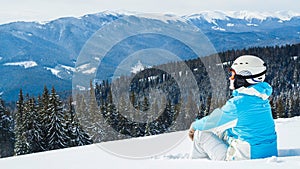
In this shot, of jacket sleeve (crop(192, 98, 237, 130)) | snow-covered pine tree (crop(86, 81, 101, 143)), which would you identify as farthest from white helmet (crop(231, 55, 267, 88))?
snow-covered pine tree (crop(86, 81, 101, 143))

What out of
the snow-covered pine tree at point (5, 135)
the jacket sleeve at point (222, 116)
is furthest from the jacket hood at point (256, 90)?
the snow-covered pine tree at point (5, 135)

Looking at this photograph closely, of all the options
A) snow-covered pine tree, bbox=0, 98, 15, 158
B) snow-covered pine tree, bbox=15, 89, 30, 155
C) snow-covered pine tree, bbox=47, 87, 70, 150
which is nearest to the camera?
snow-covered pine tree, bbox=47, 87, 70, 150

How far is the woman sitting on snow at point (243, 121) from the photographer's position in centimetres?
472

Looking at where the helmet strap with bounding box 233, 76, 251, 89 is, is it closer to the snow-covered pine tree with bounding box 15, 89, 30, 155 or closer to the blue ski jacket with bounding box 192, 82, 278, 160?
the blue ski jacket with bounding box 192, 82, 278, 160

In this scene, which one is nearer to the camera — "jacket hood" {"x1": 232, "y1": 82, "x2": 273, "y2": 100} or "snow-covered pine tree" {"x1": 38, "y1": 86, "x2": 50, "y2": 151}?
"jacket hood" {"x1": 232, "y1": 82, "x2": 273, "y2": 100}

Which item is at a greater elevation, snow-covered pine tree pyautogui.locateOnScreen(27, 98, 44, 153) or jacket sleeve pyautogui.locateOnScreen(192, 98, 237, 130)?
jacket sleeve pyautogui.locateOnScreen(192, 98, 237, 130)

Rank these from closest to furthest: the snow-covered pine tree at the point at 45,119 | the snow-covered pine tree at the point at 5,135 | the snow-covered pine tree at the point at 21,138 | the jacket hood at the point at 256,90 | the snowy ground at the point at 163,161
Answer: the snowy ground at the point at 163,161 → the jacket hood at the point at 256,90 → the snow-covered pine tree at the point at 45,119 → the snow-covered pine tree at the point at 21,138 → the snow-covered pine tree at the point at 5,135

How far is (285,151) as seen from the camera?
555 cm

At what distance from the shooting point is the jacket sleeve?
15.6 ft

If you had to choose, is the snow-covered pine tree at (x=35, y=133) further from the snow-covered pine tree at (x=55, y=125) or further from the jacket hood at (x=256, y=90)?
the jacket hood at (x=256, y=90)

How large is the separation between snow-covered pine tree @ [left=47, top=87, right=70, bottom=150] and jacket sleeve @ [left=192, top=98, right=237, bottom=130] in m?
25.6

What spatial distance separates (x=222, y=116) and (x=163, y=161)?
122cm

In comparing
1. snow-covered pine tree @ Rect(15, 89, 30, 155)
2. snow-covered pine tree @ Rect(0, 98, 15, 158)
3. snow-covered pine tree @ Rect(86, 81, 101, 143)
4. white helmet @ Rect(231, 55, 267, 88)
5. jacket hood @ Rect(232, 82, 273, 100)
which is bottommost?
snow-covered pine tree @ Rect(0, 98, 15, 158)

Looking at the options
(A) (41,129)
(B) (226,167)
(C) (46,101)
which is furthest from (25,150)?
(B) (226,167)
